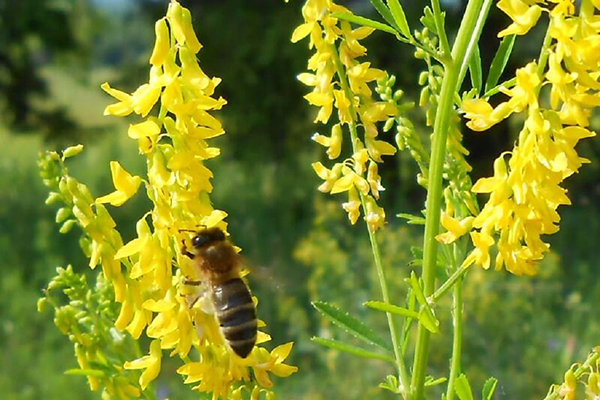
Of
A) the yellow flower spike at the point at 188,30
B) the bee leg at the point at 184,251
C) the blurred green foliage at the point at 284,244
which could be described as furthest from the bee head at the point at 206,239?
the blurred green foliage at the point at 284,244

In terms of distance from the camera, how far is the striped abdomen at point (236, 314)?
45.8 inches

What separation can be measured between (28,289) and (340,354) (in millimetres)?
2615

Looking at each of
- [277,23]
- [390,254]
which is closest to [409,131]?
[390,254]

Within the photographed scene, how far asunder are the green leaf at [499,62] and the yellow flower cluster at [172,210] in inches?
16.7

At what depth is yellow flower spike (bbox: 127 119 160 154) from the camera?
3.35 feet

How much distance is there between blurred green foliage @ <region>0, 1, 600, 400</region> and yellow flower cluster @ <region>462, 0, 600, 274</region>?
9.26 ft

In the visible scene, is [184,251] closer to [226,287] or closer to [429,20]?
[226,287]

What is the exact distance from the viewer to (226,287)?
1414 mm

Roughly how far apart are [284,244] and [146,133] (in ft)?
19.6

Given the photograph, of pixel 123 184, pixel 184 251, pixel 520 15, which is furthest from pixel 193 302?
pixel 520 15

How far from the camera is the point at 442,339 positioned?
4051mm

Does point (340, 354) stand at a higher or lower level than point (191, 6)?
lower

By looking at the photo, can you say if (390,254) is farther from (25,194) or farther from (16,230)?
(25,194)

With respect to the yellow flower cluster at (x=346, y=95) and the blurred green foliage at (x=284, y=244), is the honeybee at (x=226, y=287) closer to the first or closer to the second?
the yellow flower cluster at (x=346, y=95)
